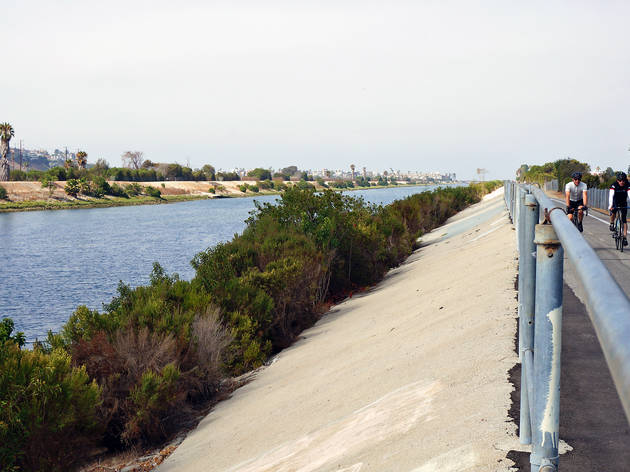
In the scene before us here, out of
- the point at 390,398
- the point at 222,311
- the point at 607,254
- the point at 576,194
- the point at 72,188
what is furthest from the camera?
the point at 72,188

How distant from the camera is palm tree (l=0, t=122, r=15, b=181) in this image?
402 ft

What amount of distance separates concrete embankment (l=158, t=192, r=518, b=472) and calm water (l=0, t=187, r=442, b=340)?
1509 centimetres

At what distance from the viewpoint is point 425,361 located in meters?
8.01

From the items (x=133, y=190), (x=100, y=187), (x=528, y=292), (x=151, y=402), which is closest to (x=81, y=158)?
(x=133, y=190)

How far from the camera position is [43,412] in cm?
813

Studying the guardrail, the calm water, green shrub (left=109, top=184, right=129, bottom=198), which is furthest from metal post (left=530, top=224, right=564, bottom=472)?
green shrub (left=109, top=184, right=129, bottom=198)

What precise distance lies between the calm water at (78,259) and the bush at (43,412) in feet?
50.9

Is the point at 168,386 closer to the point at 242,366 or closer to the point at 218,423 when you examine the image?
the point at 218,423

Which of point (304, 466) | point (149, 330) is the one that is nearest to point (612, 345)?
point (304, 466)

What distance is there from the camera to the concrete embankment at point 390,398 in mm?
5234

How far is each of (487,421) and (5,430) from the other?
597 centimetres

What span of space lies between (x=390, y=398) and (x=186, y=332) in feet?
18.3

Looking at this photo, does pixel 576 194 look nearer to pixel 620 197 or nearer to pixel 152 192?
pixel 620 197

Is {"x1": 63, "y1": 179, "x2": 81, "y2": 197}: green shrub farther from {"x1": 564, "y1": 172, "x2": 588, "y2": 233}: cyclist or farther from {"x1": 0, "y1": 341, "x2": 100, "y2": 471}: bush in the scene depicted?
{"x1": 0, "y1": 341, "x2": 100, "y2": 471}: bush
